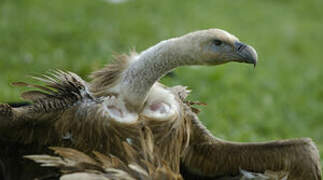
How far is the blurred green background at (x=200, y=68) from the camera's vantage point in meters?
6.37

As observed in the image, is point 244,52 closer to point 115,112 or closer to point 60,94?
point 115,112

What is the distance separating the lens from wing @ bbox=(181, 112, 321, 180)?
3.78 metres

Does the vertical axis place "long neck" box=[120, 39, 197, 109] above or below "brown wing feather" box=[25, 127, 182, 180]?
above

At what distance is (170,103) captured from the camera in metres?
3.39

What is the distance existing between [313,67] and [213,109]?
2.81 metres

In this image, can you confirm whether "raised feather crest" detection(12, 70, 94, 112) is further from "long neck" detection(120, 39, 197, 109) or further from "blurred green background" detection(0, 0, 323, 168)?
"blurred green background" detection(0, 0, 323, 168)

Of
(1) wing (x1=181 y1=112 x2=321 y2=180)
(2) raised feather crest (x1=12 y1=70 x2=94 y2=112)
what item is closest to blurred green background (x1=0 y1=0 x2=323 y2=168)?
(1) wing (x1=181 y1=112 x2=321 y2=180)

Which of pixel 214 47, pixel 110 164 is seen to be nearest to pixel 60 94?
pixel 110 164

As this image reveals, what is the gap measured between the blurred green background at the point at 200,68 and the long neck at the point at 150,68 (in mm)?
2277

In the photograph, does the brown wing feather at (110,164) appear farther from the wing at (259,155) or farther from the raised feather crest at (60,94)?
the wing at (259,155)

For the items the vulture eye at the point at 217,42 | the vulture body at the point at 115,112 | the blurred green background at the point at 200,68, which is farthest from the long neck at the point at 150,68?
the blurred green background at the point at 200,68

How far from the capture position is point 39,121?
321 cm

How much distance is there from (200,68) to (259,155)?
3280 millimetres

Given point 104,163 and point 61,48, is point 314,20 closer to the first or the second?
point 61,48
